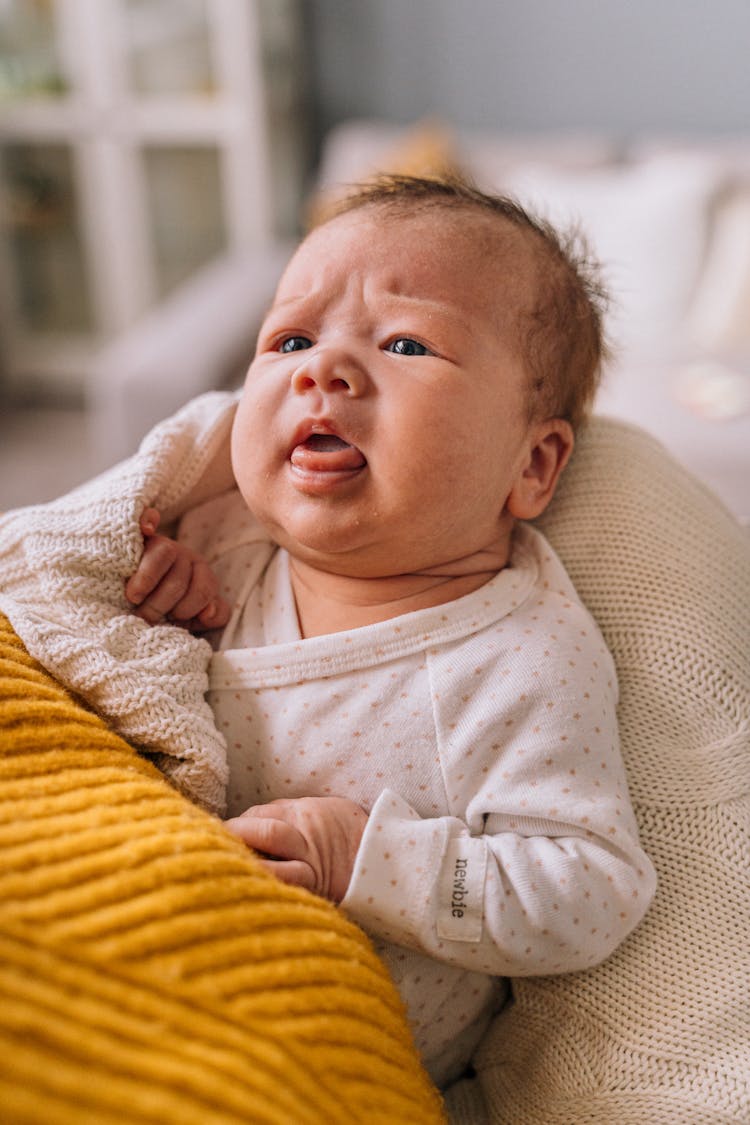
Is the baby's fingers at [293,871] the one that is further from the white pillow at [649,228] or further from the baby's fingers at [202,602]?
the white pillow at [649,228]

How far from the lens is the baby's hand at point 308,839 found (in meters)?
0.76

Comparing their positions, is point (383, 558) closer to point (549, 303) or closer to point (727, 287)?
point (549, 303)

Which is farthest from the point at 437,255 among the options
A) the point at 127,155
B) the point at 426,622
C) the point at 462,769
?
the point at 127,155

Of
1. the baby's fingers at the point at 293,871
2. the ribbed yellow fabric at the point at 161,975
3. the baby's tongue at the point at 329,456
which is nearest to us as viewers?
the ribbed yellow fabric at the point at 161,975

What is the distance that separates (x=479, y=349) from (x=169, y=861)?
1.62 ft

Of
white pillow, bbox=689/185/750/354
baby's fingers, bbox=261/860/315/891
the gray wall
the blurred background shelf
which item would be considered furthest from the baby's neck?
the gray wall

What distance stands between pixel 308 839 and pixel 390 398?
35 cm

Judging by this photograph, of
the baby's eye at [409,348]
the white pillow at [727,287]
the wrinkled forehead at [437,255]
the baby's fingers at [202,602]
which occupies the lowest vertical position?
the white pillow at [727,287]

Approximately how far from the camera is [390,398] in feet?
2.79

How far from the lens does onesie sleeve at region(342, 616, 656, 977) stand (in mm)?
751

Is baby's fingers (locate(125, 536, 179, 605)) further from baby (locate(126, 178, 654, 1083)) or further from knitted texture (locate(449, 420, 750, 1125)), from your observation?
knitted texture (locate(449, 420, 750, 1125))

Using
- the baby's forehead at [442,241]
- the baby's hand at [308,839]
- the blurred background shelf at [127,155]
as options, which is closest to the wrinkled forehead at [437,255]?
the baby's forehead at [442,241]

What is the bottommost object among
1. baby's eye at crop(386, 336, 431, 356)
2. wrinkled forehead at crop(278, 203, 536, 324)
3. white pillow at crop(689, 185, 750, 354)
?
white pillow at crop(689, 185, 750, 354)

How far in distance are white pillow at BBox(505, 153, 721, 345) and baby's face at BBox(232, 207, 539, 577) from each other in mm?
1865
